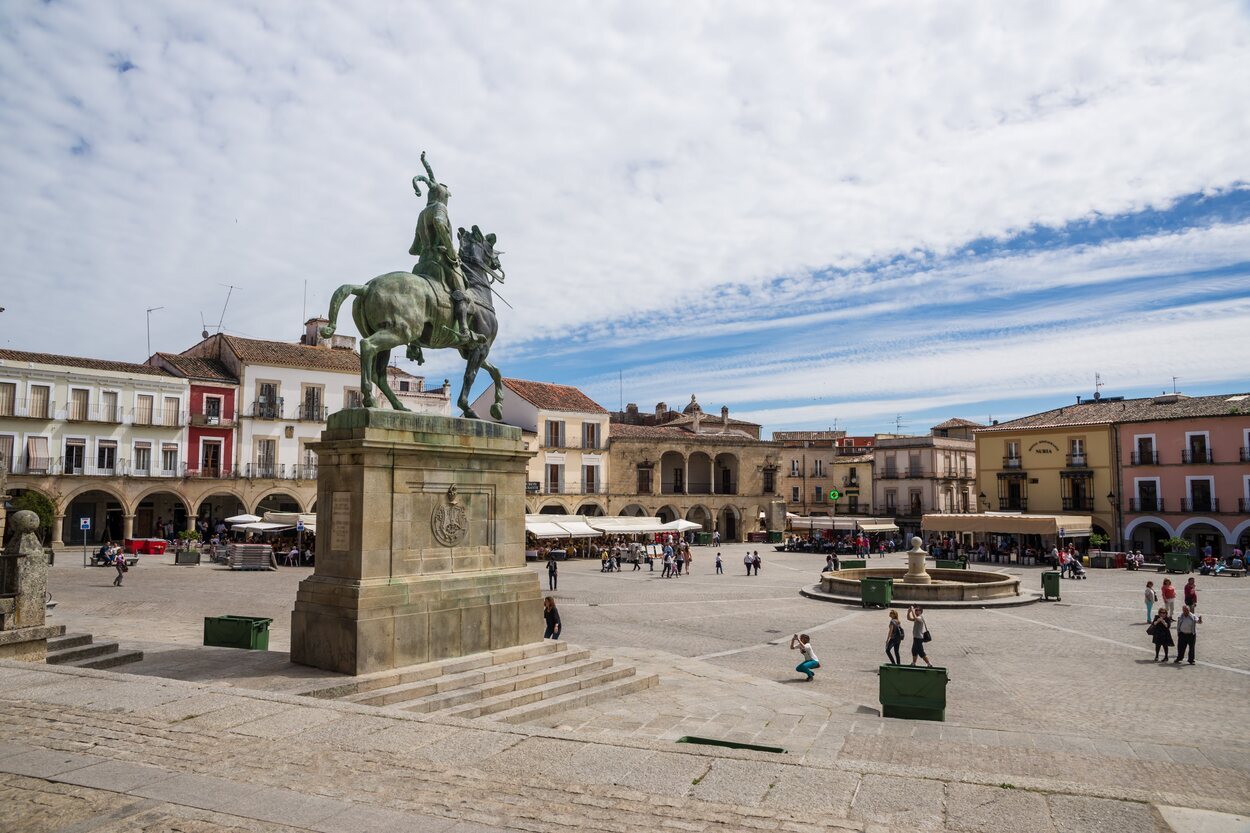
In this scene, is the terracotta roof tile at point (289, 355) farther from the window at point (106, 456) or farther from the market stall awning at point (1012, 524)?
the market stall awning at point (1012, 524)

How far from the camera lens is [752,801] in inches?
191

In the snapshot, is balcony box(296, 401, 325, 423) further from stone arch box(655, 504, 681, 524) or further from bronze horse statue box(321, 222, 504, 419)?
bronze horse statue box(321, 222, 504, 419)

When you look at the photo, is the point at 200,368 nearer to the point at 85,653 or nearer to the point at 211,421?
the point at 211,421

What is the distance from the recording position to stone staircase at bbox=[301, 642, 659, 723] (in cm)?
816

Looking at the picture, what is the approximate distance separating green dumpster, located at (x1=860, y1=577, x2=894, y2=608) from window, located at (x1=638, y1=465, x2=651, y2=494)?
30.6m

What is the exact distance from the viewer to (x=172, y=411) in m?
39.2

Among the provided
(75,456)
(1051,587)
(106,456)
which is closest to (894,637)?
(1051,587)

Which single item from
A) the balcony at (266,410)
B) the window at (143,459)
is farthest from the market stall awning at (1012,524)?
the window at (143,459)

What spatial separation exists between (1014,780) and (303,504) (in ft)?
136

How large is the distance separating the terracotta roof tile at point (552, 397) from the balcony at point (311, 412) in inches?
429

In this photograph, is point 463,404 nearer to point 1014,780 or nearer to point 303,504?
point 1014,780

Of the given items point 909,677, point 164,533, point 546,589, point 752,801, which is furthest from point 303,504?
point 752,801

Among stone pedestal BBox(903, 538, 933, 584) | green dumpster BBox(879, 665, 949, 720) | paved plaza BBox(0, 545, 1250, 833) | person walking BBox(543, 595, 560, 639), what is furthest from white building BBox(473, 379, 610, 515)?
green dumpster BBox(879, 665, 949, 720)

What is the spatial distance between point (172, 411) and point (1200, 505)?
165ft
